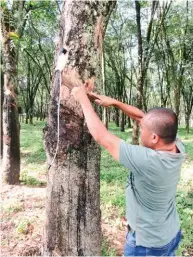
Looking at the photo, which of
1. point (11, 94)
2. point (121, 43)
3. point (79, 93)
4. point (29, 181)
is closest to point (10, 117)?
point (11, 94)

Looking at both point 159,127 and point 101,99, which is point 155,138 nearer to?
point 159,127

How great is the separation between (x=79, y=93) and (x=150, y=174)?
94 cm

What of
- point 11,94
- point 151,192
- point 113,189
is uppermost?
point 11,94

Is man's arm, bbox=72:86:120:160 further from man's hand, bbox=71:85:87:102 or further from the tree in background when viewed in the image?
the tree in background

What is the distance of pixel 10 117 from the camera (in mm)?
7242

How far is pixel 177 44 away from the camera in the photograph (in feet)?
68.9

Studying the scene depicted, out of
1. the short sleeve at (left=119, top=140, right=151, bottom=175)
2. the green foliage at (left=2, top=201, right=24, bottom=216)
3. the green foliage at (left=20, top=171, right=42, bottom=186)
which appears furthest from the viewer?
the green foliage at (left=20, top=171, right=42, bottom=186)

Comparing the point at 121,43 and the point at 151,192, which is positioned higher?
the point at 121,43

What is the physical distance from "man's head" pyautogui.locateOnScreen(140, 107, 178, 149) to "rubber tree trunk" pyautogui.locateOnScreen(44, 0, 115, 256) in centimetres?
70

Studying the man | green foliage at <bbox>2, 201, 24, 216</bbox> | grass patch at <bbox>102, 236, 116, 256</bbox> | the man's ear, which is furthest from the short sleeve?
green foliage at <bbox>2, 201, 24, 216</bbox>

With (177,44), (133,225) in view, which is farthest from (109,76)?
(133,225)

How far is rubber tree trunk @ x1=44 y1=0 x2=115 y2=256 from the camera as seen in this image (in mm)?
2920

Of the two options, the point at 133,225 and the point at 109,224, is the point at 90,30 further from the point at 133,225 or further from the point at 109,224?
the point at 109,224

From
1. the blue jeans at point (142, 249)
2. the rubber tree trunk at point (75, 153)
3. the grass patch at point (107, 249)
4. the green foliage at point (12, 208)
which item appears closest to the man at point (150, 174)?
the blue jeans at point (142, 249)
